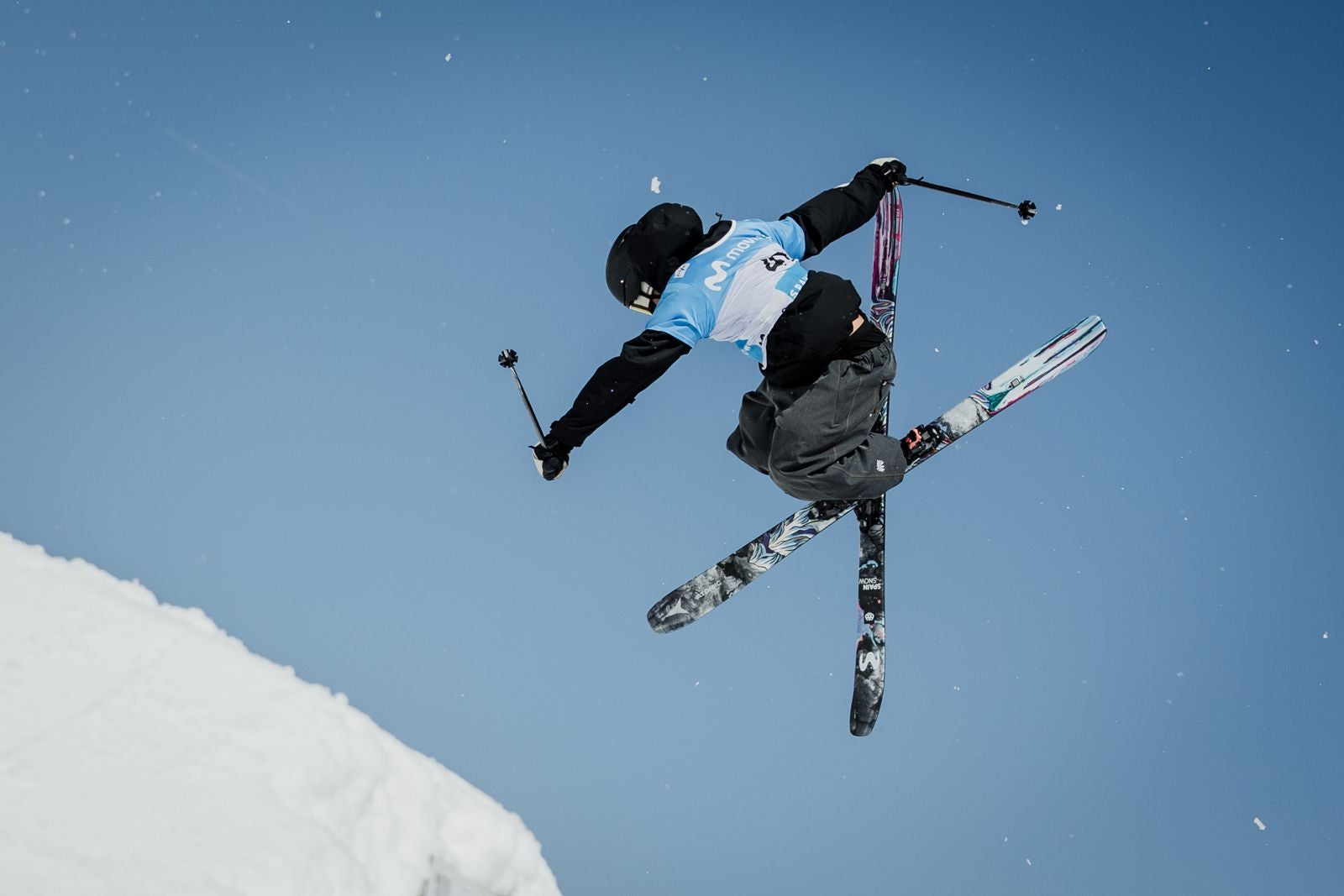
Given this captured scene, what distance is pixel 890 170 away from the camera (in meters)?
5.67

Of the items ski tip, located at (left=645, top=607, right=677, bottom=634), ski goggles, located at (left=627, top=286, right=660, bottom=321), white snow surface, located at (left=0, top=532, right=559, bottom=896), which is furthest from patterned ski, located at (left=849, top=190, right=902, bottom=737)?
white snow surface, located at (left=0, top=532, right=559, bottom=896)

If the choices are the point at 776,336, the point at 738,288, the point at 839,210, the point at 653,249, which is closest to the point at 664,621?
the point at 776,336

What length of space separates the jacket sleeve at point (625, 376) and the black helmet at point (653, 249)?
33 centimetres

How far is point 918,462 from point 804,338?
1372mm

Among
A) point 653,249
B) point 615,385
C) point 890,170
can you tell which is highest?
point 890,170

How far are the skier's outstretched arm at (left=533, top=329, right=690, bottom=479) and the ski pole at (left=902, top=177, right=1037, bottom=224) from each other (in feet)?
6.99

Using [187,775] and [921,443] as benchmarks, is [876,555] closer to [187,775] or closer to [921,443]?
[921,443]

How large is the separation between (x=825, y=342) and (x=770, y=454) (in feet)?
2.10

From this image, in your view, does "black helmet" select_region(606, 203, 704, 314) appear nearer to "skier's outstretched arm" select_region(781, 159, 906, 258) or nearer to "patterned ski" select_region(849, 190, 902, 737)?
"skier's outstretched arm" select_region(781, 159, 906, 258)

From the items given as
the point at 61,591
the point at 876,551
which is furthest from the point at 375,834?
the point at 876,551

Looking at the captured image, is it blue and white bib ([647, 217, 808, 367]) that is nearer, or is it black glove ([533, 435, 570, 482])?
blue and white bib ([647, 217, 808, 367])

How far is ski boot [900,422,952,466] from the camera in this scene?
6023 millimetres

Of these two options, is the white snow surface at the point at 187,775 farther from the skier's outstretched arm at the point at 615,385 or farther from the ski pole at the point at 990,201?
the ski pole at the point at 990,201

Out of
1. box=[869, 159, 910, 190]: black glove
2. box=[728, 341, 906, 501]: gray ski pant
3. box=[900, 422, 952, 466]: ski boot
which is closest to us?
box=[728, 341, 906, 501]: gray ski pant
